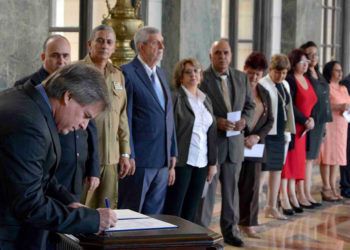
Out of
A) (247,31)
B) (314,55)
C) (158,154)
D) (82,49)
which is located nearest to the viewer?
(158,154)

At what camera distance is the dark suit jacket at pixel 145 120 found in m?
6.07

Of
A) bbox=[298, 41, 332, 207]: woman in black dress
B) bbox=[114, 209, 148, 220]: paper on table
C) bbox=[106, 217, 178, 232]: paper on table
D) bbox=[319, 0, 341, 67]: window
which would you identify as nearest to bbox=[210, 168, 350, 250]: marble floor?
bbox=[298, 41, 332, 207]: woman in black dress

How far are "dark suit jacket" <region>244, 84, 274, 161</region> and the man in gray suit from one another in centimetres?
43

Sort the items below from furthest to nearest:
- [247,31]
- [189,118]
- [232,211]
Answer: [247,31]
[232,211]
[189,118]

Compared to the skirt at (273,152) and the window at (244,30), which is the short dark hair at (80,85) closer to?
the skirt at (273,152)

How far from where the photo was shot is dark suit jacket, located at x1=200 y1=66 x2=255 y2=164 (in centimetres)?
706

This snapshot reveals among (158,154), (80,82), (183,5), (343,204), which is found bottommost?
(343,204)

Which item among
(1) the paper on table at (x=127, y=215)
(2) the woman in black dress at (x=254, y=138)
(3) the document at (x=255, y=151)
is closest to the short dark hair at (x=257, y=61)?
(2) the woman in black dress at (x=254, y=138)

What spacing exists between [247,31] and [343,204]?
244 cm

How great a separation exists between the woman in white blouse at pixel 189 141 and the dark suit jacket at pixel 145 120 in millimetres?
407

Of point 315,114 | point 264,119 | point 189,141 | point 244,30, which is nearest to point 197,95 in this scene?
point 189,141

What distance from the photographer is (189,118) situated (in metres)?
6.57

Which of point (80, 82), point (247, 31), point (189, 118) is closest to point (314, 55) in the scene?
point (247, 31)

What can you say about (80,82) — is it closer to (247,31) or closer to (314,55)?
(314,55)
